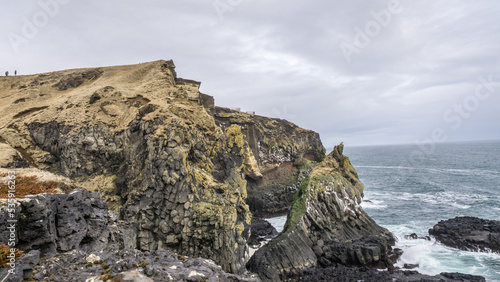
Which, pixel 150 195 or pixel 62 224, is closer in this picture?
pixel 62 224

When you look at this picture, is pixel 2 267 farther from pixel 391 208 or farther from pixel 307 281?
pixel 391 208

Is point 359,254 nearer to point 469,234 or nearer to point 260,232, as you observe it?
point 260,232

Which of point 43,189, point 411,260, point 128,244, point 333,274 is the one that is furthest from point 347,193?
point 43,189

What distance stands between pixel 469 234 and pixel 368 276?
21.0 meters

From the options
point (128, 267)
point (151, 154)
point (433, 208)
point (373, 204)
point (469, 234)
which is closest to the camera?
point (128, 267)

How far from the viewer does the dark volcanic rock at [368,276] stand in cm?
2517

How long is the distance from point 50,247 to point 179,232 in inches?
490

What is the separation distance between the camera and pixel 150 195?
23359mm

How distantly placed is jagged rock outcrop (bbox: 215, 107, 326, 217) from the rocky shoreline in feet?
55.7

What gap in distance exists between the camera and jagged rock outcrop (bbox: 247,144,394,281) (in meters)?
28.7

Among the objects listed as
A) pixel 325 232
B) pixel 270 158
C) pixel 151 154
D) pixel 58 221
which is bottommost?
pixel 325 232

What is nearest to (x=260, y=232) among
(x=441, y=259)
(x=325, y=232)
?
(x=325, y=232)

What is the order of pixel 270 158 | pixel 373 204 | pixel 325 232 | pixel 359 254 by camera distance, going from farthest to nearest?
pixel 270 158
pixel 373 204
pixel 325 232
pixel 359 254

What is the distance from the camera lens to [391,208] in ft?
182
